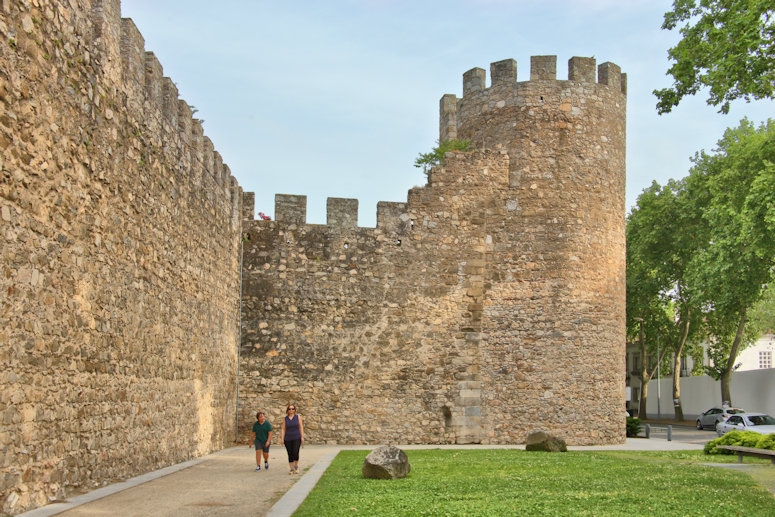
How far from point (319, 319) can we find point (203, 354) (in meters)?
3.92

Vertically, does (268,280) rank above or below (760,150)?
below

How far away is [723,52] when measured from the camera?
35.9 ft

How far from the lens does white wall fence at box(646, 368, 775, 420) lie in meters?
39.2

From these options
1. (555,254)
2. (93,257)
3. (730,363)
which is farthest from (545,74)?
(730,363)

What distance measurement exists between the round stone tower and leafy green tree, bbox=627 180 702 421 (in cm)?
1343

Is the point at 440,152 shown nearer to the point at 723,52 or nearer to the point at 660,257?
the point at 723,52

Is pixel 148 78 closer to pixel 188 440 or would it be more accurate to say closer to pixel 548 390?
pixel 188 440

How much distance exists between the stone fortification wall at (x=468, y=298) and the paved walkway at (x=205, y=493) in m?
4.37

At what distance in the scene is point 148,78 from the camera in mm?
11930

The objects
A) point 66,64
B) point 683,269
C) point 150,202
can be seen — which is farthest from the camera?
point 683,269

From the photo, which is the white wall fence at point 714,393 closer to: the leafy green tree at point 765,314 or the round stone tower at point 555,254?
the leafy green tree at point 765,314

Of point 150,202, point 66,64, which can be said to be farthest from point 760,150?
point 66,64

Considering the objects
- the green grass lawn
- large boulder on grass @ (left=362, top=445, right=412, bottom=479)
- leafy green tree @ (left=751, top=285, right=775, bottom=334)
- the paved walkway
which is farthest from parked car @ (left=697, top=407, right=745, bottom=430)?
large boulder on grass @ (left=362, top=445, right=412, bottom=479)

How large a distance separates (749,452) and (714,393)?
32384 millimetres
